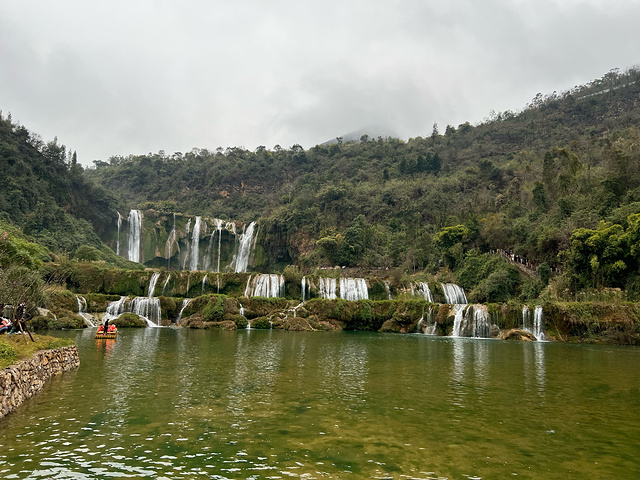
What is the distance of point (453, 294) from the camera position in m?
43.1

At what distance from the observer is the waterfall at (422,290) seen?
42.1 meters

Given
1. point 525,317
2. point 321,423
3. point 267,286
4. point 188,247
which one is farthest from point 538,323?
point 188,247

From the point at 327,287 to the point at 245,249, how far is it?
27705 millimetres

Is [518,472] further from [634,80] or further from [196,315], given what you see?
[634,80]

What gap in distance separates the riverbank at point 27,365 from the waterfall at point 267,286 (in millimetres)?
29409

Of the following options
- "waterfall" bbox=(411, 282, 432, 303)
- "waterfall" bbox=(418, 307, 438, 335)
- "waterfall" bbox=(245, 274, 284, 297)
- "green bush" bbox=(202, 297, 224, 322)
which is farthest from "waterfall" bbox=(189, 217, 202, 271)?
"waterfall" bbox=(418, 307, 438, 335)

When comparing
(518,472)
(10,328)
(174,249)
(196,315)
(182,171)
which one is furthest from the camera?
(182,171)

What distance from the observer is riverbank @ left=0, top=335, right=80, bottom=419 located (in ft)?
26.8

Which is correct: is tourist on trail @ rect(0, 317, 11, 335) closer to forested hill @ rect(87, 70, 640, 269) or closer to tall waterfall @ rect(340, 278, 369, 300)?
tall waterfall @ rect(340, 278, 369, 300)

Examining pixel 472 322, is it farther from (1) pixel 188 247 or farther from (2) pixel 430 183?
(1) pixel 188 247

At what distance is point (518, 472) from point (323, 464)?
2.64 metres

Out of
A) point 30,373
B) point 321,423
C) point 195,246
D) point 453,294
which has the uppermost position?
point 195,246

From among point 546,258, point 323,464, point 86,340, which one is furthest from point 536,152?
point 323,464

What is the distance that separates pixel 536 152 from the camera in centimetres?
8000
